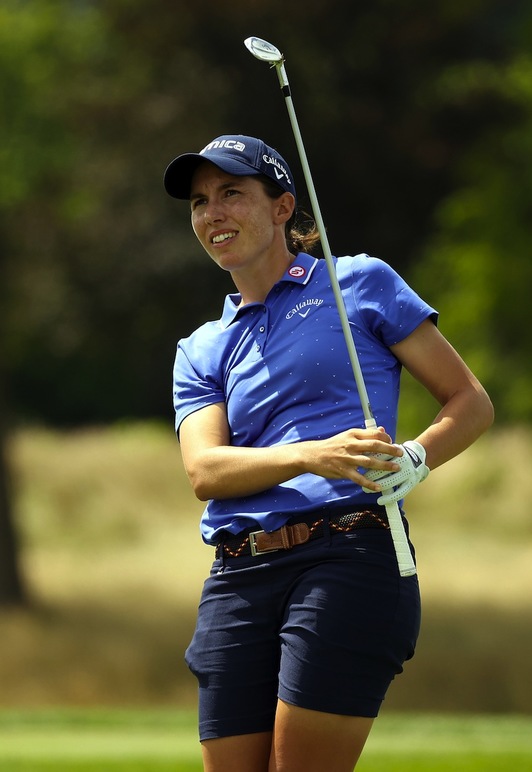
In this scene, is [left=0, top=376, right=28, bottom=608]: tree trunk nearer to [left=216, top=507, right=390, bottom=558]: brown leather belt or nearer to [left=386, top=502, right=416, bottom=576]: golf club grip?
[left=216, top=507, right=390, bottom=558]: brown leather belt

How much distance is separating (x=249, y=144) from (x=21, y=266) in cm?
1462

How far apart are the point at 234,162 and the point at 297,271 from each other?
0.27 m

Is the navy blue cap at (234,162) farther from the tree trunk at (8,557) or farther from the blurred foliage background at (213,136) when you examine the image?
the tree trunk at (8,557)

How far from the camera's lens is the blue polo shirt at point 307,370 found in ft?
10.7

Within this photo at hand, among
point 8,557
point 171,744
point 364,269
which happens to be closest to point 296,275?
point 364,269

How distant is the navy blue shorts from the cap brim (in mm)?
806

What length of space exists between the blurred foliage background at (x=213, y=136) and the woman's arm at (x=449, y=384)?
38.4ft

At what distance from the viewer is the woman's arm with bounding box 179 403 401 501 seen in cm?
306

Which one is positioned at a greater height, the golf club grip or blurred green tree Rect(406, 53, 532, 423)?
blurred green tree Rect(406, 53, 532, 423)

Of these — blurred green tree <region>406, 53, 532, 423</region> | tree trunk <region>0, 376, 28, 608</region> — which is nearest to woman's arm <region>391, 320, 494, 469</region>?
blurred green tree <region>406, 53, 532, 423</region>

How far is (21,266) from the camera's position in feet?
58.3

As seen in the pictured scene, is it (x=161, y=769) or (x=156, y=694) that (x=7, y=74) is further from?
(x=161, y=769)

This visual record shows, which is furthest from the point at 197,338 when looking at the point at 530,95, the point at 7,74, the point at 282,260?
the point at 7,74

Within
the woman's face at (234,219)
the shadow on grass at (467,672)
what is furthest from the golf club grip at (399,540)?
the shadow on grass at (467,672)
